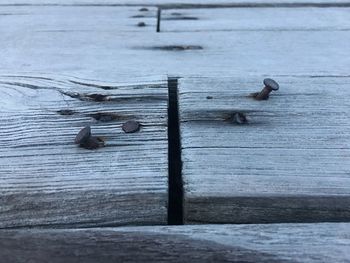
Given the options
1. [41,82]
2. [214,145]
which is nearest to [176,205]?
[214,145]

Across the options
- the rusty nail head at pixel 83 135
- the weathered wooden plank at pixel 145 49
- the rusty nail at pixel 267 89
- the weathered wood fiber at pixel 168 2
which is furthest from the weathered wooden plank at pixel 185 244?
the weathered wood fiber at pixel 168 2

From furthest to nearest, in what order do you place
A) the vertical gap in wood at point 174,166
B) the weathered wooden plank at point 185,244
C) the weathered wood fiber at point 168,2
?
1. the weathered wood fiber at point 168,2
2. the vertical gap in wood at point 174,166
3. the weathered wooden plank at point 185,244

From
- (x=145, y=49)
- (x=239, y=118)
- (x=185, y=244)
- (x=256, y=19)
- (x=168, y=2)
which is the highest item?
(x=168, y=2)

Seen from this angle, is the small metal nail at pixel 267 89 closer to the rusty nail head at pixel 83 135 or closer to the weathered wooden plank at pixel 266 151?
the weathered wooden plank at pixel 266 151

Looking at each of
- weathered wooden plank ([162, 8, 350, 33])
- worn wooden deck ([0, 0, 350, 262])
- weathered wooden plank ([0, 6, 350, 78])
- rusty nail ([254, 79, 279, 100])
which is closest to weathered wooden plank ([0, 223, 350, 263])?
worn wooden deck ([0, 0, 350, 262])

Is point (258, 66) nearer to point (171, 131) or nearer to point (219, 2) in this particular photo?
point (171, 131)

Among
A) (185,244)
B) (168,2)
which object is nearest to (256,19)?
(168,2)

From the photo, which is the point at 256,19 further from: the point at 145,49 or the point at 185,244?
the point at 185,244

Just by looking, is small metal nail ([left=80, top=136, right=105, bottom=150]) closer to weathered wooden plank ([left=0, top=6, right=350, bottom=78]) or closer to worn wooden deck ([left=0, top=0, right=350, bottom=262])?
worn wooden deck ([left=0, top=0, right=350, bottom=262])
